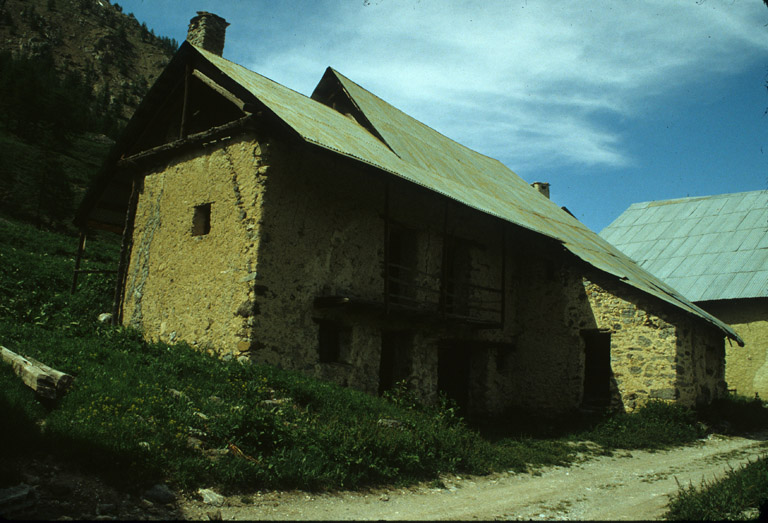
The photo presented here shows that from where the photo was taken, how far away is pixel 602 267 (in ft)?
46.1

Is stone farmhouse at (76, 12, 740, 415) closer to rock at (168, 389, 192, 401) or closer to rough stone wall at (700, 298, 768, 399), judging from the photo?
rock at (168, 389, 192, 401)

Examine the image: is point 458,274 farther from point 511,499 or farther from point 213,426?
point 213,426

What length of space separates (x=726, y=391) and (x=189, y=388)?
1588 cm

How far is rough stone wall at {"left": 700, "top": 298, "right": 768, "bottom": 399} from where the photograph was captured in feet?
58.6

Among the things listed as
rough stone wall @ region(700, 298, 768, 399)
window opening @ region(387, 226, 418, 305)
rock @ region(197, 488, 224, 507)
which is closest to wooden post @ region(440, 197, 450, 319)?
window opening @ region(387, 226, 418, 305)

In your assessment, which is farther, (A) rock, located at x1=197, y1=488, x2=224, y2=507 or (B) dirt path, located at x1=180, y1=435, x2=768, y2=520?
(B) dirt path, located at x1=180, y1=435, x2=768, y2=520

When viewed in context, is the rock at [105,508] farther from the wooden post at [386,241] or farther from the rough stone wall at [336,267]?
the wooden post at [386,241]

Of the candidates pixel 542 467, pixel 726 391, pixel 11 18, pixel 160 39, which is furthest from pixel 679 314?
pixel 160 39

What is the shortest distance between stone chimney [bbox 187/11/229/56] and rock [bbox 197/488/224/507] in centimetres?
1120

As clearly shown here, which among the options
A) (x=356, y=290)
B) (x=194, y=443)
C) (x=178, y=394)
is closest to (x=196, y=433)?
(x=194, y=443)

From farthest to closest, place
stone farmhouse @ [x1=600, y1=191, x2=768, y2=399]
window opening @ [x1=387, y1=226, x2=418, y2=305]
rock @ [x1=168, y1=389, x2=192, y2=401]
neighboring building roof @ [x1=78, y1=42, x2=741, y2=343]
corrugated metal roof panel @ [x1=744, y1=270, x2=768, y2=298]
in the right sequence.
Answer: stone farmhouse @ [x1=600, y1=191, x2=768, y2=399]
corrugated metal roof panel @ [x1=744, y1=270, x2=768, y2=298]
window opening @ [x1=387, y1=226, x2=418, y2=305]
neighboring building roof @ [x1=78, y1=42, x2=741, y2=343]
rock @ [x1=168, y1=389, x2=192, y2=401]

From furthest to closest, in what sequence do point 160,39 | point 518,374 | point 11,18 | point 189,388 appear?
point 160,39, point 11,18, point 518,374, point 189,388

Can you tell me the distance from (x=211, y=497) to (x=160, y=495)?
17.6 inches

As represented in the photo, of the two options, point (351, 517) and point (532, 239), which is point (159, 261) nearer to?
point (351, 517)
